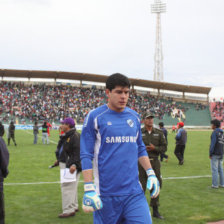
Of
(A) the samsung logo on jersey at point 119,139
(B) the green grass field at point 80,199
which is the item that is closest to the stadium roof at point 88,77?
(B) the green grass field at point 80,199

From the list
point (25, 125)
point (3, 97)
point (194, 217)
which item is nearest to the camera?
point (194, 217)

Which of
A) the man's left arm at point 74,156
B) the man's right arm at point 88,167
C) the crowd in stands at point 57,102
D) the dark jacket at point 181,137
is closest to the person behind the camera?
the man's right arm at point 88,167

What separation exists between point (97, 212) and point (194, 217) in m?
4.10

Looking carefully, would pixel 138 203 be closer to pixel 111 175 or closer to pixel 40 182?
pixel 111 175

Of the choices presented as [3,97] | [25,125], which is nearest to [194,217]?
[25,125]

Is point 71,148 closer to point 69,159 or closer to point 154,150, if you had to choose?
point 69,159

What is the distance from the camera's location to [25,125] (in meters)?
42.4

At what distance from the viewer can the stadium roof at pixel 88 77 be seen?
57062 mm

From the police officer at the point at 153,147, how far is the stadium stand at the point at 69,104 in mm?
39954

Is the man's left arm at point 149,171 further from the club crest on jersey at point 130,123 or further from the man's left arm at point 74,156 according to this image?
the man's left arm at point 74,156

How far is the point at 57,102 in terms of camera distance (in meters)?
54.0

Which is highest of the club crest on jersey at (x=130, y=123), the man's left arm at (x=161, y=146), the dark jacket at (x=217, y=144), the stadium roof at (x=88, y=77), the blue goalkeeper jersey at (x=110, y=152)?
the stadium roof at (x=88, y=77)

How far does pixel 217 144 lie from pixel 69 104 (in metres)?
46.3

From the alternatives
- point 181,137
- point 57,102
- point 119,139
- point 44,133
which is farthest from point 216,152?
point 57,102
